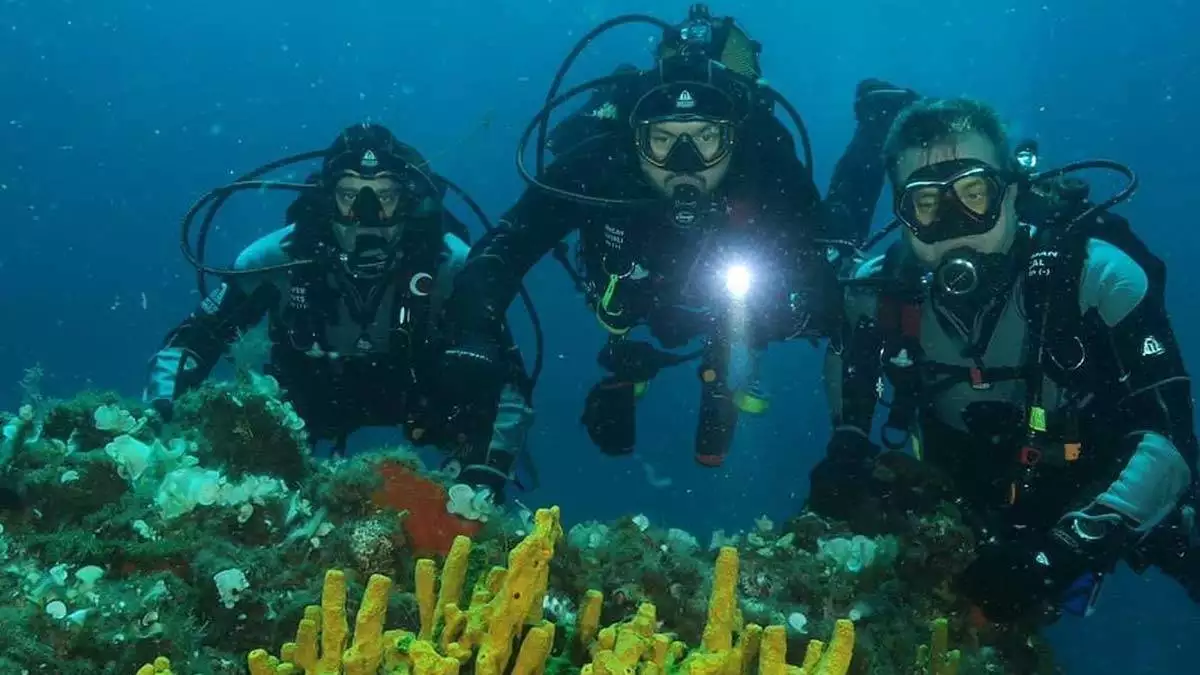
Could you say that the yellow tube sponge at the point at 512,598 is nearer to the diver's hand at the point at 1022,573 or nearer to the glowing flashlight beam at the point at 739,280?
the diver's hand at the point at 1022,573

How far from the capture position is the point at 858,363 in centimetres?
570

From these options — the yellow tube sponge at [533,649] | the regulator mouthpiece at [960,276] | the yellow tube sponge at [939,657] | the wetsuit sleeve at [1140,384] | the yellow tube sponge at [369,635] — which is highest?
the regulator mouthpiece at [960,276]

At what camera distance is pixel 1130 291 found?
4.64 m

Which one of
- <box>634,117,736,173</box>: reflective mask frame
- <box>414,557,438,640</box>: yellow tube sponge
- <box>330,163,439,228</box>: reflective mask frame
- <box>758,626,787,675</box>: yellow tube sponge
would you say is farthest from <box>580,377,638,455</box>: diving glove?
<box>758,626,787,675</box>: yellow tube sponge

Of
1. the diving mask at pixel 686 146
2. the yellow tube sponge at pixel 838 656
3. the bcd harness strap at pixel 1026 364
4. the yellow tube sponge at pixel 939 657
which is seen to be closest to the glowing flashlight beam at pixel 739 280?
the diving mask at pixel 686 146

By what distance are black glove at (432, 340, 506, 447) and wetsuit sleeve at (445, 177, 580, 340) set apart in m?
0.21

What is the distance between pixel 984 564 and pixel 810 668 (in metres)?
2.63

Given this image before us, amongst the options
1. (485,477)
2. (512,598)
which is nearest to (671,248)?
(485,477)

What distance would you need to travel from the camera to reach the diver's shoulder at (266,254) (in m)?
7.40

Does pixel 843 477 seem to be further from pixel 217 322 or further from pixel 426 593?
pixel 217 322

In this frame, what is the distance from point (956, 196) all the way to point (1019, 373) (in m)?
1.20

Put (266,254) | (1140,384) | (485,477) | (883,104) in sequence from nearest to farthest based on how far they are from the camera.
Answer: (1140,384) < (485,477) < (266,254) < (883,104)

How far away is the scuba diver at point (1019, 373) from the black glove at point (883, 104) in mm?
3913

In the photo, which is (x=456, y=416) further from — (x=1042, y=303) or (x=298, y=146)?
(x=298, y=146)
